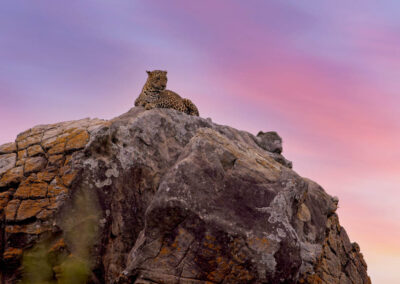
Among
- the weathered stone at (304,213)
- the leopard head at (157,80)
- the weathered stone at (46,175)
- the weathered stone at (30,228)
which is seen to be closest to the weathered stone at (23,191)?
the weathered stone at (46,175)

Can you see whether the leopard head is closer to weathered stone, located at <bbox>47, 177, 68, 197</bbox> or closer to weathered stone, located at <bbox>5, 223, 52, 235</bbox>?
weathered stone, located at <bbox>47, 177, 68, 197</bbox>

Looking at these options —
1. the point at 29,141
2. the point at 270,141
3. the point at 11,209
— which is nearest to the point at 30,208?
the point at 11,209

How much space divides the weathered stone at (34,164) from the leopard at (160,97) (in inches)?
143

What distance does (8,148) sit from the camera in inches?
474

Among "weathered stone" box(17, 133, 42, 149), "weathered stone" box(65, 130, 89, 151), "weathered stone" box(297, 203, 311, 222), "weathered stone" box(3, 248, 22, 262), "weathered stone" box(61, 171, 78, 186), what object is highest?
"weathered stone" box(297, 203, 311, 222)

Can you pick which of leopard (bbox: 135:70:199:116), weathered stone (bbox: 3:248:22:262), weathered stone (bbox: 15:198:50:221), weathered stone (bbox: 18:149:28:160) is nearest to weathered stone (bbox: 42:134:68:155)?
weathered stone (bbox: 18:149:28:160)

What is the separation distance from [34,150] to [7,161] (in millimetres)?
755

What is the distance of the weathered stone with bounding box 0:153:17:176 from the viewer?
11273mm

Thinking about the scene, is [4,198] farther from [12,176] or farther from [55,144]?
[55,144]

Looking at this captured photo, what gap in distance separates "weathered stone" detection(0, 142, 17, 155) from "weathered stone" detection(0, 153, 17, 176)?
17cm

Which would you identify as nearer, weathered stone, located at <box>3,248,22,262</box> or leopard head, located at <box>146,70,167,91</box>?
weathered stone, located at <box>3,248,22,262</box>

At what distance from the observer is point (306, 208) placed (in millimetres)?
Result: 12250

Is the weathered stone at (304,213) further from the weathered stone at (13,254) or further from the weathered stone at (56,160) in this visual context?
the weathered stone at (13,254)

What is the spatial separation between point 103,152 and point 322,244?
20.7 feet
